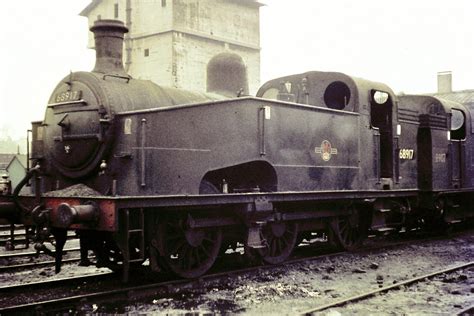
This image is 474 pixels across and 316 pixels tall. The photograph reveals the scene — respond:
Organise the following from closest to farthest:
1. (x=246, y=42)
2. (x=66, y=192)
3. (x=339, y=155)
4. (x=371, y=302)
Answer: (x=371, y=302), (x=66, y=192), (x=339, y=155), (x=246, y=42)

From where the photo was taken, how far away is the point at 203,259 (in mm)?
7336

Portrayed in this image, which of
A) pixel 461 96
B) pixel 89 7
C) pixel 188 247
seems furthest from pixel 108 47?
pixel 89 7

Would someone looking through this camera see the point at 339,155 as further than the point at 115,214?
Yes

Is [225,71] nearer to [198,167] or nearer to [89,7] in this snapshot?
[89,7]

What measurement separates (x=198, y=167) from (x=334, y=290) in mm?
2288

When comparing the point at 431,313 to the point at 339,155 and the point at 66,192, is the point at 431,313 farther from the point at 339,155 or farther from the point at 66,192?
the point at 66,192

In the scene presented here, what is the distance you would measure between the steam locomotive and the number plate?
22mm

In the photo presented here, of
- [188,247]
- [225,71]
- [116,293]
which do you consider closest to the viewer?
[116,293]

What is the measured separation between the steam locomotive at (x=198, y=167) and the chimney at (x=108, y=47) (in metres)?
0.02

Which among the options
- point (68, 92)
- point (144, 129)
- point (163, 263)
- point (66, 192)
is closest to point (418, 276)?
point (163, 263)

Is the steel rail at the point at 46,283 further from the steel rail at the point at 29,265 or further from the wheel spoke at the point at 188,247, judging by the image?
the steel rail at the point at 29,265

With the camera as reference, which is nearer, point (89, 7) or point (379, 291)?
point (379, 291)

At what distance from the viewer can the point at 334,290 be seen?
676 centimetres

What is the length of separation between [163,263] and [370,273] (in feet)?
10.0
